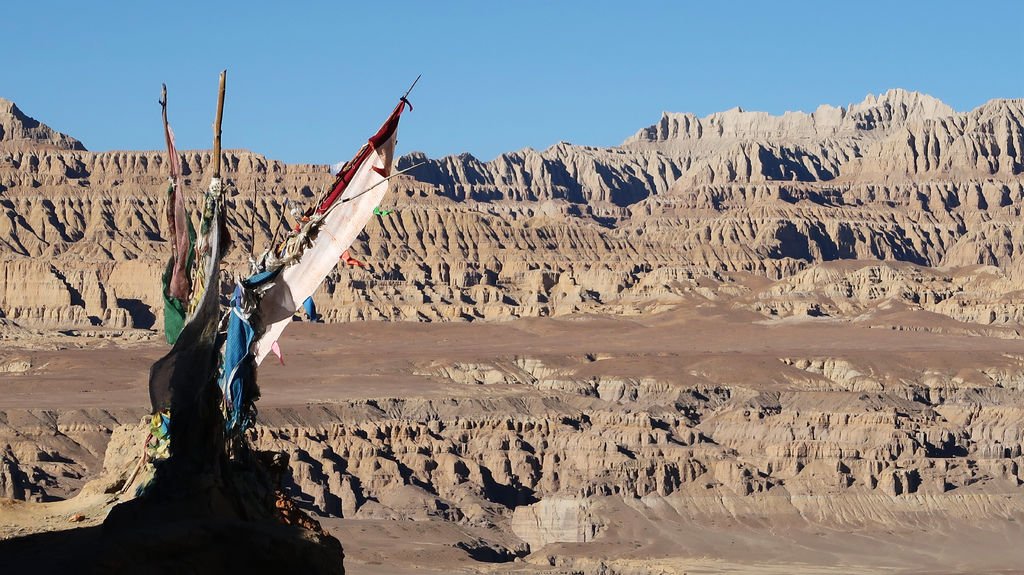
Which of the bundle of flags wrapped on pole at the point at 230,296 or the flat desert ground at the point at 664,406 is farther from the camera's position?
the flat desert ground at the point at 664,406

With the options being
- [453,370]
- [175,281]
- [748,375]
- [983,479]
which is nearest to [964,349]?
[748,375]

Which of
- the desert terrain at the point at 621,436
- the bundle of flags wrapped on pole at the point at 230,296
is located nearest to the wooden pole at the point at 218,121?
the bundle of flags wrapped on pole at the point at 230,296

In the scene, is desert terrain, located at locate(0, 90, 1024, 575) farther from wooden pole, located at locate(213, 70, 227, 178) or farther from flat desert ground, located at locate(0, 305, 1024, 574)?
wooden pole, located at locate(213, 70, 227, 178)

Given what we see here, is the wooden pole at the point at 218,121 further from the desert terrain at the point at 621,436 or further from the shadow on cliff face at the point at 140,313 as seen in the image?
the shadow on cliff face at the point at 140,313

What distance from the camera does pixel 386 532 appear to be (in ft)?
289

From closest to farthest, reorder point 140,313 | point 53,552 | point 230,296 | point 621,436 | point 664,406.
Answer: point 53,552, point 230,296, point 621,436, point 664,406, point 140,313

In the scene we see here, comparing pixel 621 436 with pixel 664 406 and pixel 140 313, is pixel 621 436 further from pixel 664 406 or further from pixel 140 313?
pixel 140 313

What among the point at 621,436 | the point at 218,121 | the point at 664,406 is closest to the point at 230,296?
the point at 218,121

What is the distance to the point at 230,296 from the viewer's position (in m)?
25.9

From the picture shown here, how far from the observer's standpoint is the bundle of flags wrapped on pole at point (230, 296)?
23.6m

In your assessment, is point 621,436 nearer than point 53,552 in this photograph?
No

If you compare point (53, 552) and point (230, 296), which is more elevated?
point (230, 296)

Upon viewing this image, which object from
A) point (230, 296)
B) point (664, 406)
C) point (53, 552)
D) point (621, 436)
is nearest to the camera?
point (53, 552)

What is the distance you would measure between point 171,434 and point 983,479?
88.6 m
